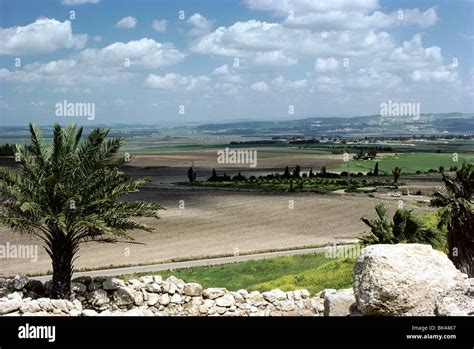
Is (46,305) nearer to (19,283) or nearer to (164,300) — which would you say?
(19,283)

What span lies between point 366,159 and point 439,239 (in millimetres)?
61280

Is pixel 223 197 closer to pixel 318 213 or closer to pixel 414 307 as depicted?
pixel 318 213

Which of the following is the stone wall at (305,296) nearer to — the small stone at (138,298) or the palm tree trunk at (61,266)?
the small stone at (138,298)

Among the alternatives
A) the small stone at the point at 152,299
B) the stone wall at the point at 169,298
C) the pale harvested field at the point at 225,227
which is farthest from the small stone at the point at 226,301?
the pale harvested field at the point at 225,227

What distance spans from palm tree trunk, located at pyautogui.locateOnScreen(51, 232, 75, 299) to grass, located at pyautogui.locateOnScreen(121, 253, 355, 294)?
7926mm

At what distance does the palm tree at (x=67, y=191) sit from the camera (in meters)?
16.1

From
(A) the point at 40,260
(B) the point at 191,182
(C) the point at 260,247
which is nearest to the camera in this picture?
(A) the point at 40,260

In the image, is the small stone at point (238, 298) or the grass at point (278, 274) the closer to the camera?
the small stone at point (238, 298)

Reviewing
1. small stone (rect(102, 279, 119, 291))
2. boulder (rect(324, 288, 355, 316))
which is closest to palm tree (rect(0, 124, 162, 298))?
small stone (rect(102, 279, 119, 291))

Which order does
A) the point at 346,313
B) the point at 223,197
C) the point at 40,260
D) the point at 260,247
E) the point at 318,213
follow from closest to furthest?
the point at 346,313
the point at 40,260
the point at 260,247
the point at 318,213
the point at 223,197

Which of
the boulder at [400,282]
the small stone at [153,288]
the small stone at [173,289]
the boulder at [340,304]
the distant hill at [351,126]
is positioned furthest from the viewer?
the distant hill at [351,126]

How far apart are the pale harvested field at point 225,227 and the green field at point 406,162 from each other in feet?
72.3
